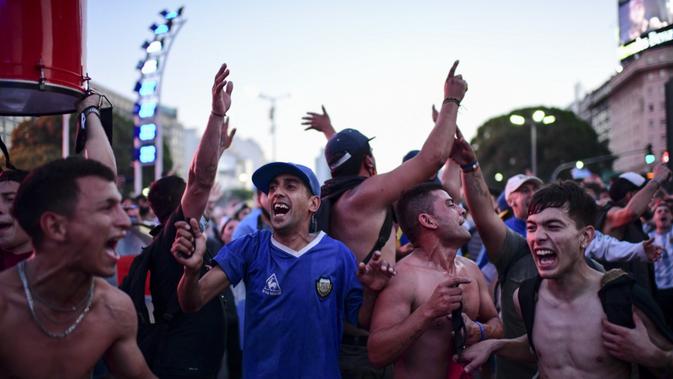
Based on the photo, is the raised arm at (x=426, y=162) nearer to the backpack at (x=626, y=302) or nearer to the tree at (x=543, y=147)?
the backpack at (x=626, y=302)

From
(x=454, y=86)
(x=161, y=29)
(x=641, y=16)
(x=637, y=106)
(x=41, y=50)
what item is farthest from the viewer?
(x=637, y=106)

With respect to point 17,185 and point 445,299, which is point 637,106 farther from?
point 17,185

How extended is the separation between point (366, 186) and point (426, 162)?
1.40 ft

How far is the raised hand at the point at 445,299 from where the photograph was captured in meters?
3.13

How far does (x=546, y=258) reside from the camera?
3.55 metres

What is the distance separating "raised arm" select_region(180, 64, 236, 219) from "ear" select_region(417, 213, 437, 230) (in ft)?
4.12

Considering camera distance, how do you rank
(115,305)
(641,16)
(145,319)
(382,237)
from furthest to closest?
(641,16) → (145,319) → (382,237) → (115,305)

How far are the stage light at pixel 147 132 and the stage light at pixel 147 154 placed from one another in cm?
21

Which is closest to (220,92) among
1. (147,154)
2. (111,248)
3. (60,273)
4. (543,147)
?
(111,248)

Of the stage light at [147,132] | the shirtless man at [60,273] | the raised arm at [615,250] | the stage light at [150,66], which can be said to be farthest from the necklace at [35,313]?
the stage light at [150,66]

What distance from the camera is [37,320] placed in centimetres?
255

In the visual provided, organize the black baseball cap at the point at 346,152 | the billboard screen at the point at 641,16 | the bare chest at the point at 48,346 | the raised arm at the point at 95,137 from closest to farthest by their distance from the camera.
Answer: the bare chest at the point at 48,346 → the raised arm at the point at 95,137 → the black baseball cap at the point at 346,152 → the billboard screen at the point at 641,16

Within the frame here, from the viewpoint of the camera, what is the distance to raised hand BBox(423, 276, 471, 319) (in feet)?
10.3

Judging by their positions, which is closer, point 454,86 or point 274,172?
point 274,172
